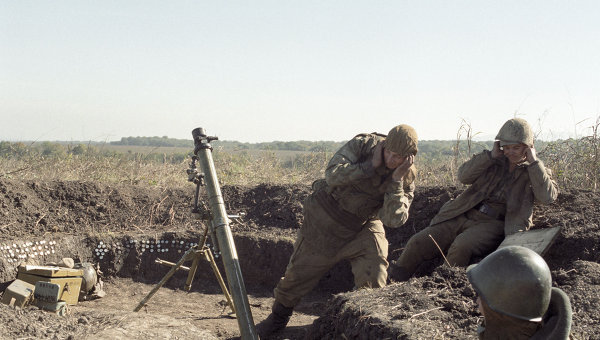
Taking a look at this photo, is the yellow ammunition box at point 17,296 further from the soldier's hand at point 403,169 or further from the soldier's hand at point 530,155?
the soldier's hand at point 530,155

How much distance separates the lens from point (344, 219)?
512cm

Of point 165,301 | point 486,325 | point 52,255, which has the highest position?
point 486,325

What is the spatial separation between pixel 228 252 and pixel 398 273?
7.82ft

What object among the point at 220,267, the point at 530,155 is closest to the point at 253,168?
the point at 220,267

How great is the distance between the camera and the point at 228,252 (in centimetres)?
427

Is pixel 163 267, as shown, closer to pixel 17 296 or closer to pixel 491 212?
pixel 17 296

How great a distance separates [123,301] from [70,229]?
5.15 ft

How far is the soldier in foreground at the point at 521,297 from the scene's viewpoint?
2211 mm

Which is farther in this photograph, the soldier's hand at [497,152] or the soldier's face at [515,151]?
the soldier's hand at [497,152]

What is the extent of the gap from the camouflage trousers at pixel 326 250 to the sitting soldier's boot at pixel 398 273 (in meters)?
0.92

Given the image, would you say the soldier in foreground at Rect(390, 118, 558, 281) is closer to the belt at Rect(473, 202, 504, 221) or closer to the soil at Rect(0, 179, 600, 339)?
the belt at Rect(473, 202, 504, 221)

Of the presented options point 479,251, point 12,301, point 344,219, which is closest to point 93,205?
point 12,301

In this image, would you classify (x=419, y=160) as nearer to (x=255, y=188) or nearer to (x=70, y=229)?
(x=255, y=188)

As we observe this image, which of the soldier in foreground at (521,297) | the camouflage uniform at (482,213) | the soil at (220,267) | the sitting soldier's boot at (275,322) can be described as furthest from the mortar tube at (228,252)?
the camouflage uniform at (482,213)
